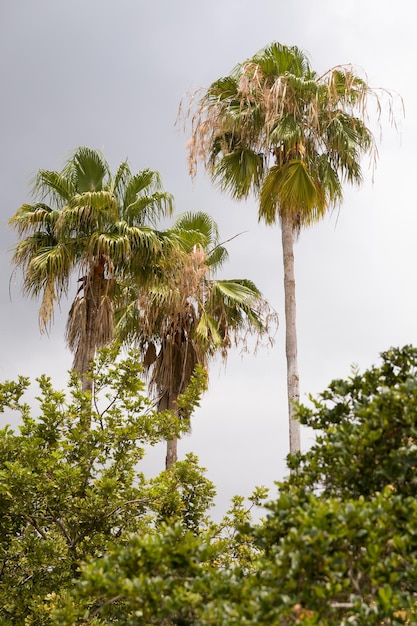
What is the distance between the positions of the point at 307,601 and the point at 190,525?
5.09 metres

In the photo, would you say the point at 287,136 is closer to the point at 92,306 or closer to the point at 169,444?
the point at 92,306

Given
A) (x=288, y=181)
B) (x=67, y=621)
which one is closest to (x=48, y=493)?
(x=67, y=621)

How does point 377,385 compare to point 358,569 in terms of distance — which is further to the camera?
point 377,385

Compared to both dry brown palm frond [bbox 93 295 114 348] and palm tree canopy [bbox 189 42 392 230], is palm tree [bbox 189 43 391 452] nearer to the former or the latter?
palm tree canopy [bbox 189 42 392 230]

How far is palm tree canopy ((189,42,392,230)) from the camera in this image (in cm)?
1266

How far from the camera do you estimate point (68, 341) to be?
13.2 meters

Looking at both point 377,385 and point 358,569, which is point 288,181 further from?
point 358,569

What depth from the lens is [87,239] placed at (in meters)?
A: 12.9

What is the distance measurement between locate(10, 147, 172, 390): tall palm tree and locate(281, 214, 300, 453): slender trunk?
2459 millimetres

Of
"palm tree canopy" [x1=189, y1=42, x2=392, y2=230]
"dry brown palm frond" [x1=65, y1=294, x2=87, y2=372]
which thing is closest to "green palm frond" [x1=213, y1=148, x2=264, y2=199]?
"palm tree canopy" [x1=189, y1=42, x2=392, y2=230]

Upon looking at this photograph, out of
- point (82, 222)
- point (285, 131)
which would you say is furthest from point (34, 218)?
point (285, 131)

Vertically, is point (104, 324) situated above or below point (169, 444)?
above

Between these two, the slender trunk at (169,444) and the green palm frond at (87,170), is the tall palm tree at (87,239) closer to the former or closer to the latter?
the green palm frond at (87,170)

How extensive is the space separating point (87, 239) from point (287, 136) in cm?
426
